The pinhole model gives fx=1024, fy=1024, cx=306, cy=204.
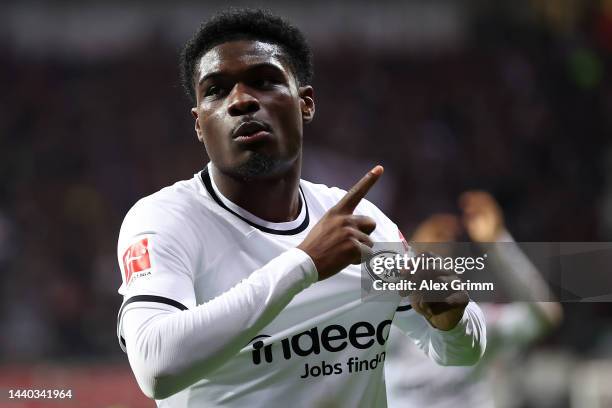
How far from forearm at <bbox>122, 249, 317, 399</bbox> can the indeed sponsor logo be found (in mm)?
331

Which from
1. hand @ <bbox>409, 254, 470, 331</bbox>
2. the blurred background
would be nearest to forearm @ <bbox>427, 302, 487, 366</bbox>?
hand @ <bbox>409, 254, 470, 331</bbox>

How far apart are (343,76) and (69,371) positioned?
6.67m

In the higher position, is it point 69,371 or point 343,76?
point 343,76

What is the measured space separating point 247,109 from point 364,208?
0.60m

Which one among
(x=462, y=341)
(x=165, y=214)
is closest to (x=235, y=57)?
(x=165, y=214)

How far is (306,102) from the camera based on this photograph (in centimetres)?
305

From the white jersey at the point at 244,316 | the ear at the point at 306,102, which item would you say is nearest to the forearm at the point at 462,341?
the white jersey at the point at 244,316

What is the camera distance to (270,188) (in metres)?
2.88

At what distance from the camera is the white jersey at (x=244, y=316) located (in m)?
2.32

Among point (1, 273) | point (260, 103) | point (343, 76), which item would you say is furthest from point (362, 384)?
point (343, 76)

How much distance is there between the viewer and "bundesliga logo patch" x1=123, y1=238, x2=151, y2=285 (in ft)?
8.15

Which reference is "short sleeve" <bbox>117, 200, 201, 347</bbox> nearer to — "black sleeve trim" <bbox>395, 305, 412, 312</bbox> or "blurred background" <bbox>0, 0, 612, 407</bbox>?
"black sleeve trim" <bbox>395, 305, 412, 312</bbox>

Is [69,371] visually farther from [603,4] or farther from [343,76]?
[603,4]
